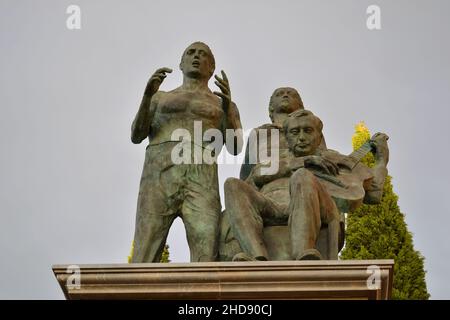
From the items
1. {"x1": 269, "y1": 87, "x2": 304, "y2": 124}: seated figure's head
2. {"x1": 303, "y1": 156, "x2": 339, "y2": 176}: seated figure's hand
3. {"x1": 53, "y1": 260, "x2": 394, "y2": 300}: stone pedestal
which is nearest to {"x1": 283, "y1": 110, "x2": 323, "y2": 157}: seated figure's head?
{"x1": 303, "y1": 156, "x2": 339, "y2": 176}: seated figure's hand

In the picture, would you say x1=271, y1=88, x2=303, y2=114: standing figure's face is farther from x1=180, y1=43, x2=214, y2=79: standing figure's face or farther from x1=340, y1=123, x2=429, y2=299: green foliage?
x1=340, y1=123, x2=429, y2=299: green foliage

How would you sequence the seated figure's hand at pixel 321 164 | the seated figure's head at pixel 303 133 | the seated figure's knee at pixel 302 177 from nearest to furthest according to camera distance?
1. the seated figure's knee at pixel 302 177
2. the seated figure's hand at pixel 321 164
3. the seated figure's head at pixel 303 133

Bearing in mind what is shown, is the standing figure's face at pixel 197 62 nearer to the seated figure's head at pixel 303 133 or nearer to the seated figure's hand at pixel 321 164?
the seated figure's head at pixel 303 133

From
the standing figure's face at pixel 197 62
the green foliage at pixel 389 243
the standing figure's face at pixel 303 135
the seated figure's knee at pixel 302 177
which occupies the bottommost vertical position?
the seated figure's knee at pixel 302 177

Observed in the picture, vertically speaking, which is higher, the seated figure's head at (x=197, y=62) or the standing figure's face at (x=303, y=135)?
the seated figure's head at (x=197, y=62)

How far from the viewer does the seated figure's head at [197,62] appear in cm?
1084

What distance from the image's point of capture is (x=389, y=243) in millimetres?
19719

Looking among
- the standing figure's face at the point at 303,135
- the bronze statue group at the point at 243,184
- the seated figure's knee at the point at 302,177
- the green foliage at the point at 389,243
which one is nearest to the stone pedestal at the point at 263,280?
the bronze statue group at the point at 243,184

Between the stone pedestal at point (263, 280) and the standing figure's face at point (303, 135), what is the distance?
6.05ft

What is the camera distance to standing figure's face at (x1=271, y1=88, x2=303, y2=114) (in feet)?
36.0

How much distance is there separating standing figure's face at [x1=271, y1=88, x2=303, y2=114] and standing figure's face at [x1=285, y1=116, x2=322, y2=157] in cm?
84

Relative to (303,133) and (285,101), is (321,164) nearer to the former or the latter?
(303,133)

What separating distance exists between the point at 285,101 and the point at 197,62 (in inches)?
39.3
